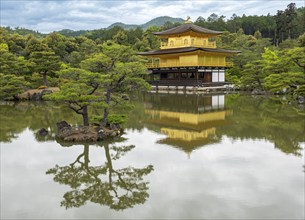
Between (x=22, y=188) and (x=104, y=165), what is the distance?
2096 mm

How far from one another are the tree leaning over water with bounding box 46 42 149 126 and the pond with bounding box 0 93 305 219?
1405 millimetres

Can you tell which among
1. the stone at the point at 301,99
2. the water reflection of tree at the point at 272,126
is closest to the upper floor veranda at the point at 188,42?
the stone at the point at 301,99

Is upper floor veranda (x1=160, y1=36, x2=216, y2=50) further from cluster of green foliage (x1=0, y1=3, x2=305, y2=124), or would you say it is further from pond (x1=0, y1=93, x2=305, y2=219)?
pond (x1=0, y1=93, x2=305, y2=219)

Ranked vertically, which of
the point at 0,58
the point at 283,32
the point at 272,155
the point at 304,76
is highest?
the point at 283,32

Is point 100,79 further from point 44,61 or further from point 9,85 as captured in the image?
point 44,61

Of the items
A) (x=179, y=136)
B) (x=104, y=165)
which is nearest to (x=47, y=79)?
(x=179, y=136)

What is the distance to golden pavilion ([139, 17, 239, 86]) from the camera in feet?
102

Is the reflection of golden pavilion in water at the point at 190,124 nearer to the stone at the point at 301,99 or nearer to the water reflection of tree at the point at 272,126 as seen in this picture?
the water reflection of tree at the point at 272,126

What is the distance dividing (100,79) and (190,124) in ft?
14.9

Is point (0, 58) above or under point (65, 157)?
above

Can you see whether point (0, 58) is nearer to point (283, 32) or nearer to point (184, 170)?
point (184, 170)

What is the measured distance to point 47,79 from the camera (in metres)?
28.2

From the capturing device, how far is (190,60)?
31766mm

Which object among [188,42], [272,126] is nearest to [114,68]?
[272,126]
